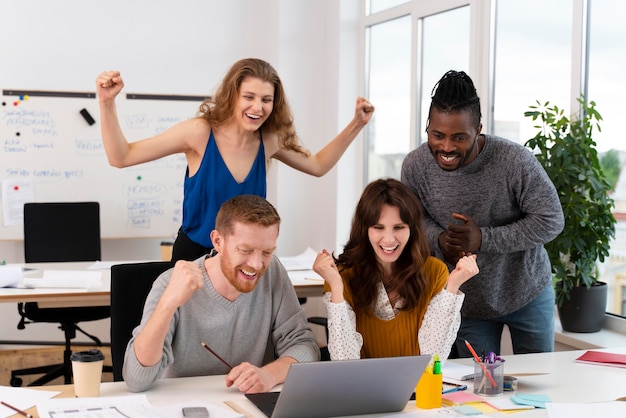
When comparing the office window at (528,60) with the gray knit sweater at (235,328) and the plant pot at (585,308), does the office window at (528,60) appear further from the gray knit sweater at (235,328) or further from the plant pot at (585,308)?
the gray knit sweater at (235,328)

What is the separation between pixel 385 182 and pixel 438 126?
0.76 ft

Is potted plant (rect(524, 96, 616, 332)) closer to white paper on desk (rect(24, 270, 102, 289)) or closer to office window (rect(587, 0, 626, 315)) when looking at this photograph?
Result: office window (rect(587, 0, 626, 315))

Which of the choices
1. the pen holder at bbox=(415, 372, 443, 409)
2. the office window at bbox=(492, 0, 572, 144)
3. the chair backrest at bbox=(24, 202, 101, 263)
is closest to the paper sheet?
the pen holder at bbox=(415, 372, 443, 409)

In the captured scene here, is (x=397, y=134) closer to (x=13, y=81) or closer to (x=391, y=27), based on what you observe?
(x=391, y=27)

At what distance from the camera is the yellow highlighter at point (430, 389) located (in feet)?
6.01

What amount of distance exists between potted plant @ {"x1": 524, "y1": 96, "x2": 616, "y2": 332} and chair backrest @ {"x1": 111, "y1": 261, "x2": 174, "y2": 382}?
1.72 meters

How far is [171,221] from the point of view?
5.15 metres

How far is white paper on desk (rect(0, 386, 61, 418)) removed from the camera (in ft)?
5.61

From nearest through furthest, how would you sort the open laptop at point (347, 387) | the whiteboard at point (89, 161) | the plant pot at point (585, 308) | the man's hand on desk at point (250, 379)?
the open laptop at point (347, 387)
the man's hand on desk at point (250, 379)
the plant pot at point (585, 308)
the whiteboard at point (89, 161)

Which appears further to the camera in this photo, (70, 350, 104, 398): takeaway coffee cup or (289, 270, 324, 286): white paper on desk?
(289, 270, 324, 286): white paper on desk

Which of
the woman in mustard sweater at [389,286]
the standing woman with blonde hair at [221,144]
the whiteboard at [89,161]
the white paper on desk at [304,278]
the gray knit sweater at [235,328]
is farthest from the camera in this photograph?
the whiteboard at [89,161]

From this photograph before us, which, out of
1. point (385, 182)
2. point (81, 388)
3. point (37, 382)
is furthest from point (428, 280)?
point (37, 382)

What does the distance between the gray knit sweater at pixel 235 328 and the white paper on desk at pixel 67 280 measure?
4.63 ft

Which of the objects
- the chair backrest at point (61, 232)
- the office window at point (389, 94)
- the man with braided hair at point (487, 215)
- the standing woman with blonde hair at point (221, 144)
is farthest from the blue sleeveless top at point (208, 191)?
the office window at point (389, 94)
